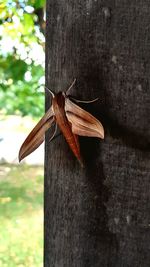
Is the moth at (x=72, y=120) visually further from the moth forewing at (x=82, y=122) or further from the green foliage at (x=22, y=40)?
the green foliage at (x=22, y=40)

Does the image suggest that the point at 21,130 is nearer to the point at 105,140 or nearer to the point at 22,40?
the point at 22,40

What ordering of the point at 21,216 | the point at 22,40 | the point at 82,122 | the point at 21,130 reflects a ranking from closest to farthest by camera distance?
the point at 82,122 → the point at 22,40 → the point at 21,216 → the point at 21,130

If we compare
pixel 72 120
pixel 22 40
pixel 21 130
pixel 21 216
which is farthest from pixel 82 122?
pixel 21 130

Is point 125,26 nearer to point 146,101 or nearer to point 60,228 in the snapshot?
point 146,101

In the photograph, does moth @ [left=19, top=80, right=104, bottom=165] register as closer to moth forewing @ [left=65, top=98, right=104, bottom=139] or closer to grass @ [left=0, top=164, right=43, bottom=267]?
moth forewing @ [left=65, top=98, right=104, bottom=139]

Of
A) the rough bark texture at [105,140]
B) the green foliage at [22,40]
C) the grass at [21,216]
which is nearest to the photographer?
the rough bark texture at [105,140]

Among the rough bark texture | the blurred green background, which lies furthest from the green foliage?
the rough bark texture

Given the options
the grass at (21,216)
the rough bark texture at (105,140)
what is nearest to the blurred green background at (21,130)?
the grass at (21,216)

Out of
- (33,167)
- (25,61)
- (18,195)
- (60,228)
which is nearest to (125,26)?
(60,228)
